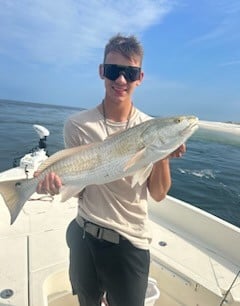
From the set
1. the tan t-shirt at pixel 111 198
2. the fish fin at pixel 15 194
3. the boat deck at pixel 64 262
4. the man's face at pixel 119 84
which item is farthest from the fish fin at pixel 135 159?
the boat deck at pixel 64 262

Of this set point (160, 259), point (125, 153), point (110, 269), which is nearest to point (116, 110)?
point (125, 153)

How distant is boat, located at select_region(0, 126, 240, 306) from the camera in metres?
3.49

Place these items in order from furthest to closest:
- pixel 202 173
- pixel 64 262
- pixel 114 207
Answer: pixel 202 173, pixel 64 262, pixel 114 207

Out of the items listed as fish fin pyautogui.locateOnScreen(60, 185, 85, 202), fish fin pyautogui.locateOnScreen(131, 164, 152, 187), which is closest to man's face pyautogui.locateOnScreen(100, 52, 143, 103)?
fish fin pyautogui.locateOnScreen(131, 164, 152, 187)

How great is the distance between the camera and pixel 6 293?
3254 millimetres

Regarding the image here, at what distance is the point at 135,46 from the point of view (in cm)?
244

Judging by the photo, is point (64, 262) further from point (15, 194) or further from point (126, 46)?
point (126, 46)

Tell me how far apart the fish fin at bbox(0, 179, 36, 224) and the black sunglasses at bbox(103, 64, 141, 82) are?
1041 millimetres

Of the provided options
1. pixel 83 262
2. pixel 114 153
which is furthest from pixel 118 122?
pixel 83 262

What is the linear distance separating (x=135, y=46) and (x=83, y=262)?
5.59 feet

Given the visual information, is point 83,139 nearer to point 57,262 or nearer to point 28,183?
point 28,183

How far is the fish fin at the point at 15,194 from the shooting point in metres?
2.56

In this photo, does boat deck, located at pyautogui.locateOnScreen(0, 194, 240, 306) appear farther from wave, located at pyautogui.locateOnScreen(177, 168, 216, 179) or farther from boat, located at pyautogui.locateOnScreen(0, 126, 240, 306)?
wave, located at pyautogui.locateOnScreen(177, 168, 216, 179)

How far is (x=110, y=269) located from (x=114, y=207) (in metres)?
0.47
